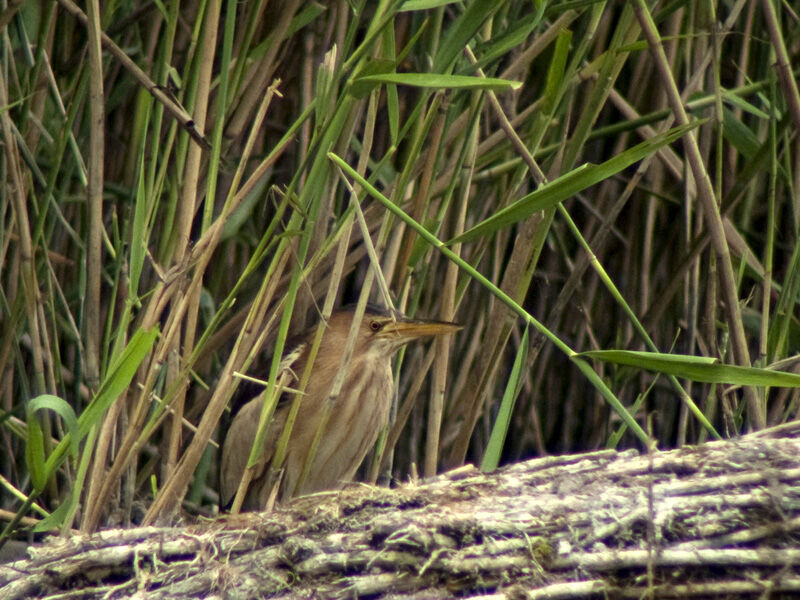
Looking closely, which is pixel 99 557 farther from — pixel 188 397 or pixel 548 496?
pixel 188 397

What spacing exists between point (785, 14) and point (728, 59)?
167 mm

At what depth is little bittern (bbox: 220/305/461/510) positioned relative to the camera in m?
2.28

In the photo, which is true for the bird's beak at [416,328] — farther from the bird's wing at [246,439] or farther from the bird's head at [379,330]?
the bird's wing at [246,439]

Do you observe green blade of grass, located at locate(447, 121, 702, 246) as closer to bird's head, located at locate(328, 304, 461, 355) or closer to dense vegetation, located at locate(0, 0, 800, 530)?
dense vegetation, located at locate(0, 0, 800, 530)

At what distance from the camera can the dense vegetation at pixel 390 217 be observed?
1.61 meters

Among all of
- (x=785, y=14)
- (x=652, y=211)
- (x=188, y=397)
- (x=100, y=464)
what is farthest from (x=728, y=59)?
(x=100, y=464)

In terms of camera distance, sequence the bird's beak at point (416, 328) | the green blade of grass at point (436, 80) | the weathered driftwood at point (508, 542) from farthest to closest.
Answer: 1. the bird's beak at point (416, 328)
2. the green blade of grass at point (436, 80)
3. the weathered driftwood at point (508, 542)

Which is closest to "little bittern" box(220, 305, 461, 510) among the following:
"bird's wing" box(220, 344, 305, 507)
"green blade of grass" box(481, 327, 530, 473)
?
"bird's wing" box(220, 344, 305, 507)

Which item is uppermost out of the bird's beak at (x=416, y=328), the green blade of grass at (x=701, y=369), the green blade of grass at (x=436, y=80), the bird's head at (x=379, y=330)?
the green blade of grass at (x=436, y=80)

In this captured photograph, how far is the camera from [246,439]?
7.62 ft

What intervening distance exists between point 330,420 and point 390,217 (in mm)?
701

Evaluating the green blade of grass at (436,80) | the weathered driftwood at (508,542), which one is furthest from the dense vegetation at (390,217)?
the weathered driftwood at (508,542)

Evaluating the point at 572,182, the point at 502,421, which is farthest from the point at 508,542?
the point at 572,182

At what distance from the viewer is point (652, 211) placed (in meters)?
2.51
